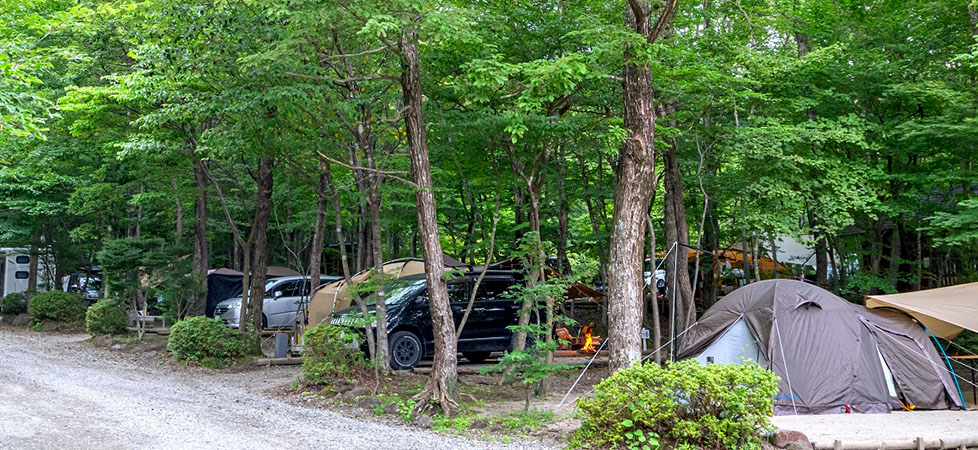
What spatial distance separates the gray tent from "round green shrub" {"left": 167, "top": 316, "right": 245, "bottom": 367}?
24.1ft

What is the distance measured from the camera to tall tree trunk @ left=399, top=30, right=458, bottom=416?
838cm

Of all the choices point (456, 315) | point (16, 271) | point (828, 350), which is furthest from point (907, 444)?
point (16, 271)

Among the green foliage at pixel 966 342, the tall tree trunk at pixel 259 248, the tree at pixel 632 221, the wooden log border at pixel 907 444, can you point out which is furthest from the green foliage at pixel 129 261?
the green foliage at pixel 966 342

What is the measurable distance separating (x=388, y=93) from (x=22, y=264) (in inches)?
671

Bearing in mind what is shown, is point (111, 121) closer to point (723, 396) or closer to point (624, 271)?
point (624, 271)

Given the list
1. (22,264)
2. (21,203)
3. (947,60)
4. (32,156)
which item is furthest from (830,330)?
(22,264)

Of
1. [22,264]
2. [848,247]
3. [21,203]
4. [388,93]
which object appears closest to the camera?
[388,93]

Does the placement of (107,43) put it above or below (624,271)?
above

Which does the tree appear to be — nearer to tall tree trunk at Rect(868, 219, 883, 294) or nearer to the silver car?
tall tree trunk at Rect(868, 219, 883, 294)

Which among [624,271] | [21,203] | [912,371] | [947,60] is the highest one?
[947,60]

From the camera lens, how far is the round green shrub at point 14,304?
779 inches

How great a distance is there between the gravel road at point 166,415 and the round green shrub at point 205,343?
481 mm

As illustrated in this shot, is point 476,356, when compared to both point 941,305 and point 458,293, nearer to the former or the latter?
point 458,293

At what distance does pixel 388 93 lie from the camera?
9.93m
